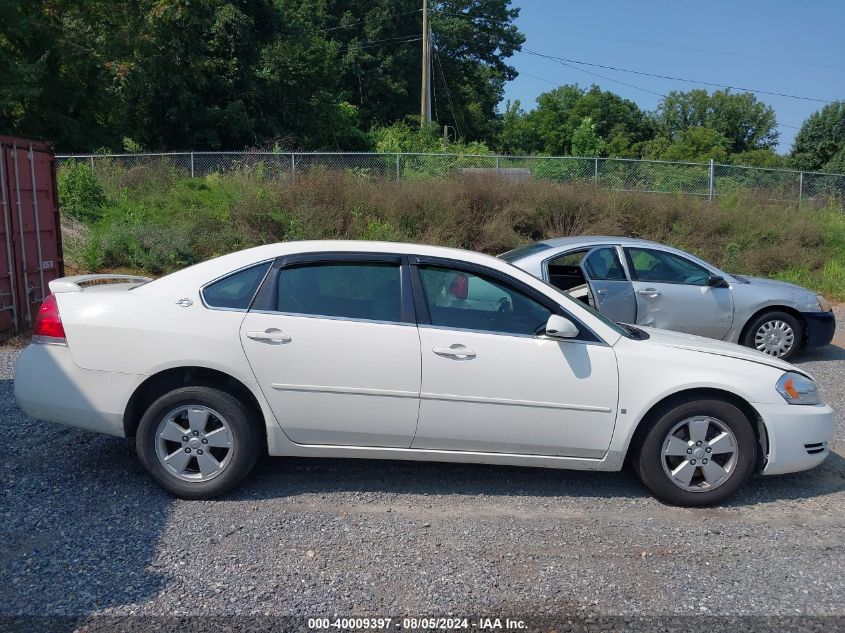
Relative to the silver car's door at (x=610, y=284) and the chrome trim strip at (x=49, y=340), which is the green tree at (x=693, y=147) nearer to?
the silver car's door at (x=610, y=284)

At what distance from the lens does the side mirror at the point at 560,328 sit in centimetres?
454

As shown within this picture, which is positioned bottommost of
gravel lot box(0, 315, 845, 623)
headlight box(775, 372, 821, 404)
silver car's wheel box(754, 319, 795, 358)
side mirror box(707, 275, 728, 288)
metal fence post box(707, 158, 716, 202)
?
gravel lot box(0, 315, 845, 623)

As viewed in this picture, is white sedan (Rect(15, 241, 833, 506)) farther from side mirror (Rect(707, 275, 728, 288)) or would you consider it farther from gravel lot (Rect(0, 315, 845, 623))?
side mirror (Rect(707, 275, 728, 288))

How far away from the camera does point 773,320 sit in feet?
29.5

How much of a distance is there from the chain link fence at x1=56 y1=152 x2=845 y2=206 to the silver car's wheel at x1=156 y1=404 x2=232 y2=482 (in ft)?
39.7

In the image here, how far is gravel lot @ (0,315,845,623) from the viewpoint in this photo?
3.56m

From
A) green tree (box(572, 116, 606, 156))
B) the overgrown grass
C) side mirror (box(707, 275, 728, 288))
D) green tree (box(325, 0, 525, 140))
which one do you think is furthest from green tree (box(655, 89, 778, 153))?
side mirror (box(707, 275, 728, 288))

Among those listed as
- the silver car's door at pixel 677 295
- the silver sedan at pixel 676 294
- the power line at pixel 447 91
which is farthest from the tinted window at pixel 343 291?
the power line at pixel 447 91

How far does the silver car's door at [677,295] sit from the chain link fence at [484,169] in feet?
26.6

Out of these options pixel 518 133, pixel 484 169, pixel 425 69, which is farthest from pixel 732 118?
pixel 484 169

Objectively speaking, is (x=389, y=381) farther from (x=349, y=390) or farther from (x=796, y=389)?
(x=796, y=389)

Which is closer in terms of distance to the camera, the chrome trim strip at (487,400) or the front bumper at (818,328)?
the chrome trim strip at (487,400)

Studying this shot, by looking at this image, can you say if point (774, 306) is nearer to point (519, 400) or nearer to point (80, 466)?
point (519, 400)

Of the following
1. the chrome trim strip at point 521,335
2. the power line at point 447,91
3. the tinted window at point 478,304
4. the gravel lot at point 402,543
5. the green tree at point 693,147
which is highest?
the power line at point 447,91
